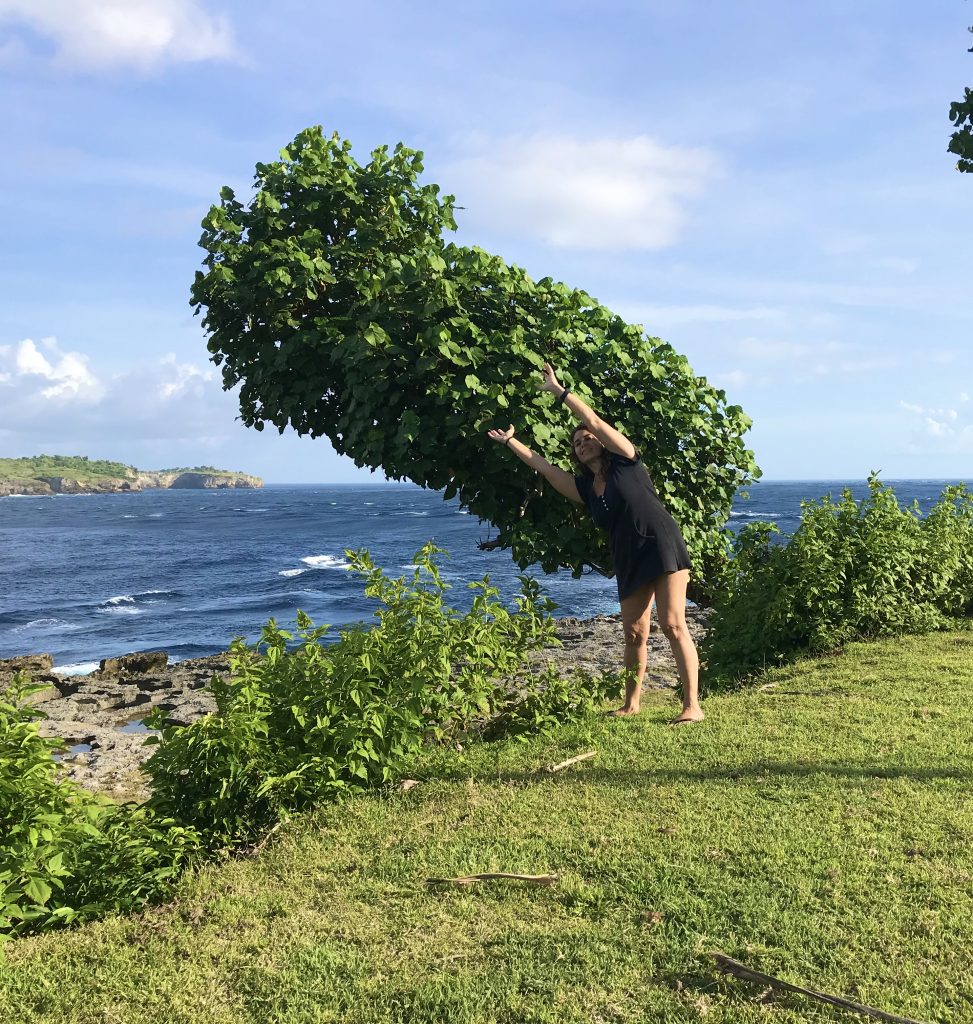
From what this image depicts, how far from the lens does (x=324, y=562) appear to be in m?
53.1

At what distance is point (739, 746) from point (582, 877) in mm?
2410

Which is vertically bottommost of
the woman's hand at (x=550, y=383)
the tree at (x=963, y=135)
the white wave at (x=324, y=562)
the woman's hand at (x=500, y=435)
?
the white wave at (x=324, y=562)

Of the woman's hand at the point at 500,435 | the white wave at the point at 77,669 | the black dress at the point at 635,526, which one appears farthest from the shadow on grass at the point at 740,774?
the white wave at the point at 77,669

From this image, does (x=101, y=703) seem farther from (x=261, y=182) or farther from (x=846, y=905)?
(x=846, y=905)

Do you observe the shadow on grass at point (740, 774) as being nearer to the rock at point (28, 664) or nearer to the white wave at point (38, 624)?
Result: the rock at point (28, 664)

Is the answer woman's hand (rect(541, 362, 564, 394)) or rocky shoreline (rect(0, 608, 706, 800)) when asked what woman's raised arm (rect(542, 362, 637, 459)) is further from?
rocky shoreline (rect(0, 608, 706, 800))

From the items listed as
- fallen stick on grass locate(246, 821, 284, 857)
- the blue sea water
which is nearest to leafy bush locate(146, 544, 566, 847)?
fallen stick on grass locate(246, 821, 284, 857)

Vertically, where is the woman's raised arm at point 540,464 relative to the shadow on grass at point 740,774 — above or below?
above

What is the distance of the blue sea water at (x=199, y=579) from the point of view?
99.7 ft

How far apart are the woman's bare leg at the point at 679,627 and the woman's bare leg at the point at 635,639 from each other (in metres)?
0.16

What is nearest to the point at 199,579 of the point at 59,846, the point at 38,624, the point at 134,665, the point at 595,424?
the point at 38,624

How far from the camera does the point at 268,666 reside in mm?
5691

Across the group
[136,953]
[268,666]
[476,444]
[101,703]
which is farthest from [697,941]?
[101,703]

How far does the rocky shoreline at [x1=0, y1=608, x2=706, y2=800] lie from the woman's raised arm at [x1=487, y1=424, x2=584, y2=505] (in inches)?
166
